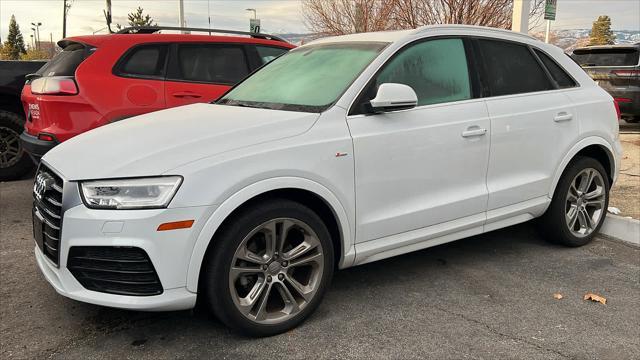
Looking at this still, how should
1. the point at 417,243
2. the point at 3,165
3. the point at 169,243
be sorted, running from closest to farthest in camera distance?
1. the point at 169,243
2. the point at 417,243
3. the point at 3,165

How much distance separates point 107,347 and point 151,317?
385 millimetres

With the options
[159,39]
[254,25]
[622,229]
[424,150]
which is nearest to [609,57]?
[622,229]

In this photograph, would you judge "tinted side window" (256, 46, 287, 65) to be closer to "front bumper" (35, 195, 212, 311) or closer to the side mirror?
the side mirror

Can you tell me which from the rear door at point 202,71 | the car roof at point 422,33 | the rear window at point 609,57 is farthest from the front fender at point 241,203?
the rear window at point 609,57

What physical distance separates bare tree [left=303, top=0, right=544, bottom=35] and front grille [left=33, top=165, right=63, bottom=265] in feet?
33.6

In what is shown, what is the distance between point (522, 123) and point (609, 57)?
869 centimetres

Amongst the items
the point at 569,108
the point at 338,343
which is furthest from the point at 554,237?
the point at 338,343

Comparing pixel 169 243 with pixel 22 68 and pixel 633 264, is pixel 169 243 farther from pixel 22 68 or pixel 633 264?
pixel 22 68

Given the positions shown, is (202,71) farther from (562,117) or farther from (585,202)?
(585,202)

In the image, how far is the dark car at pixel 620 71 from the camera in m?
10.6

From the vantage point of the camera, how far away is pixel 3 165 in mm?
6992

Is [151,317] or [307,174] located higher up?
[307,174]

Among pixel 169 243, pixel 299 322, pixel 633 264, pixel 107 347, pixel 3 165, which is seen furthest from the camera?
pixel 3 165

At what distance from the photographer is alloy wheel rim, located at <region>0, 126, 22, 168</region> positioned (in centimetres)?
693
